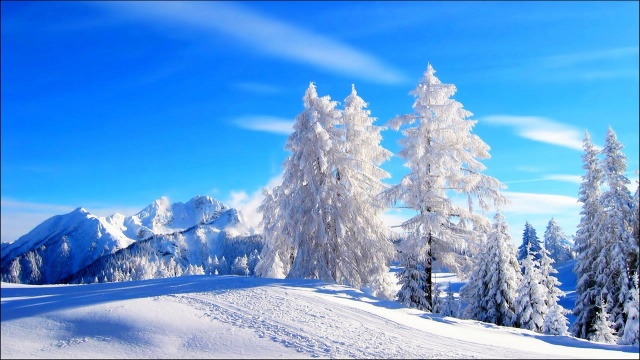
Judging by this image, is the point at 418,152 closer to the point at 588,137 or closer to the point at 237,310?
the point at 237,310

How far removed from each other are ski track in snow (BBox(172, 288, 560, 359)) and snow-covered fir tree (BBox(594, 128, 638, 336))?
804 inches


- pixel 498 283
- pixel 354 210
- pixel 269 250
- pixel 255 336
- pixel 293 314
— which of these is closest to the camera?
pixel 255 336

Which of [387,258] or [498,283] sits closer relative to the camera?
[387,258]

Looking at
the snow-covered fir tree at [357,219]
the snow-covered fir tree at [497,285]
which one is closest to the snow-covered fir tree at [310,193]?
the snow-covered fir tree at [357,219]

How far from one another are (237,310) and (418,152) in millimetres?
11299

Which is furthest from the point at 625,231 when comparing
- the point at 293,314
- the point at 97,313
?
the point at 97,313

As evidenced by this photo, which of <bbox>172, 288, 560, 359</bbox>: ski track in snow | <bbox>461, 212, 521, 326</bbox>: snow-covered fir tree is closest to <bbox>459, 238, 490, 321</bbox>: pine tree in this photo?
<bbox>461, 212, 521, 326</bbox>: snow-covered fir tree

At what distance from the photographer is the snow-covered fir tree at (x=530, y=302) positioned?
28141 mm

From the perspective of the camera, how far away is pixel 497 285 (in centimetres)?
3039

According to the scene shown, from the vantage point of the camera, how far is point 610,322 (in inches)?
1029

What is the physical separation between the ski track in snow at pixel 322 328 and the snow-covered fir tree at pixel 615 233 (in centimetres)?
2042

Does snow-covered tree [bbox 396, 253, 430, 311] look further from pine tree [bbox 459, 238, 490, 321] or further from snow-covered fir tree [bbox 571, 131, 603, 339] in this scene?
snow-covered fir tree [bbox 571, 131, 603, 339]

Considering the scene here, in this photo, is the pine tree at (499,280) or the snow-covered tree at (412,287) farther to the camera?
Answer: the pine tree at (499,280)

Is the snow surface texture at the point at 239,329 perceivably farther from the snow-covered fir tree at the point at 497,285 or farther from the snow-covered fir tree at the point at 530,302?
the snow-covered fir tree at the point at 497,285
